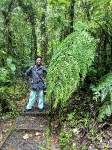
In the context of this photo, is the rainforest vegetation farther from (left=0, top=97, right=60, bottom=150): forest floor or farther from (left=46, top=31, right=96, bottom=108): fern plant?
(left=0, top=97, right=60, bottom=150): forest floor

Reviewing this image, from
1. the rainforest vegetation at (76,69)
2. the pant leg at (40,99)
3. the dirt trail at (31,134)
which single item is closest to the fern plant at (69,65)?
the rainforest vegetation at (76,69)

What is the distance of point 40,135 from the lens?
227 inches

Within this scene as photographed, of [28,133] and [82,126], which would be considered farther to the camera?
[28,133]

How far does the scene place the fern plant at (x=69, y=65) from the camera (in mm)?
4832

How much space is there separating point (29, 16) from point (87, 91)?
741 cm

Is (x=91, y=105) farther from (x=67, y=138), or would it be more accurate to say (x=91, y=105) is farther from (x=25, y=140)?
(x=25, y=140)

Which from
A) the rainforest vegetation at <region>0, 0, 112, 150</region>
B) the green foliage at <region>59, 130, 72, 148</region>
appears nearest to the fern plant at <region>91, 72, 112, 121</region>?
the rainforest vegetation at <region>0, 0, 112, 150</region>

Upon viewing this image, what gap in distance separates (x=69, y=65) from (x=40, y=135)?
204 cm

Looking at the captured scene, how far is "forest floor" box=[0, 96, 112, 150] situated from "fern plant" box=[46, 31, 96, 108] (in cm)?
87

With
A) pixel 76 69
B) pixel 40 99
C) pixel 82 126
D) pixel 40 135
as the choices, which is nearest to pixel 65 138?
pixel 82 126

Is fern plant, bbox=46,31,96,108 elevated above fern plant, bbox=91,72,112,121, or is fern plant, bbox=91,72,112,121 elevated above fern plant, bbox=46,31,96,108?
fern plant, bbox=46,31,96,108

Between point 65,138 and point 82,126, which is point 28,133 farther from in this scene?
point 82,126

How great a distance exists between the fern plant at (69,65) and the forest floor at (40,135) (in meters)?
0.87

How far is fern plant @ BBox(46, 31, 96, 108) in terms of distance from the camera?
4.83 metres
